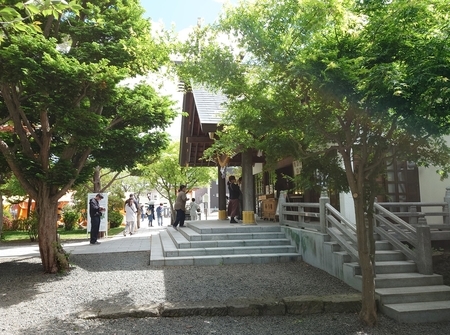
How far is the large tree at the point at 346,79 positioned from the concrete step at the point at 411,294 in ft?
2.52

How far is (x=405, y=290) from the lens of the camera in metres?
5.98

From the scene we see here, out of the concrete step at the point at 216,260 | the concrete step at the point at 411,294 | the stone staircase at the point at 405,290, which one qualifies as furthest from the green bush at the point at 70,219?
the concrete step at the point at 411,294

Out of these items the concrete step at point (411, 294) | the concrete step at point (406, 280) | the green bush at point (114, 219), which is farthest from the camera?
the green bush at point (114, 219)

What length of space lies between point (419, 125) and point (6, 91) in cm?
763

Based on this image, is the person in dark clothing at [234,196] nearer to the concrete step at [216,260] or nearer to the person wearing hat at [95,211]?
the concrete step at [216,260]

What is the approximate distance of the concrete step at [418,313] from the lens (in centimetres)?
527

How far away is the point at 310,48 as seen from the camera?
500 cm

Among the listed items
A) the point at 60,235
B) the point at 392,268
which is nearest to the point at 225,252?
the point at 392,268

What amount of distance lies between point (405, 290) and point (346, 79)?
3688mm

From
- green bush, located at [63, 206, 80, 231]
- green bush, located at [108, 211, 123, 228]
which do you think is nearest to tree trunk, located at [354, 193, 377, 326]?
green bush, located at [108, 211, 123, 228]

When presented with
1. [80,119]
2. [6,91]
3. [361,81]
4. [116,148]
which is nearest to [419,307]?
[361,81]

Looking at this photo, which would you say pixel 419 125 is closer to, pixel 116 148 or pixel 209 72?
pixel 209 72

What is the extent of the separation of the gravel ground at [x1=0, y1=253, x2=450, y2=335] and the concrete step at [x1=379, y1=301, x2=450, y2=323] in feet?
0.35

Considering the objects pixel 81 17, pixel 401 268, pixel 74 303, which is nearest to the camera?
pixel 74 303
